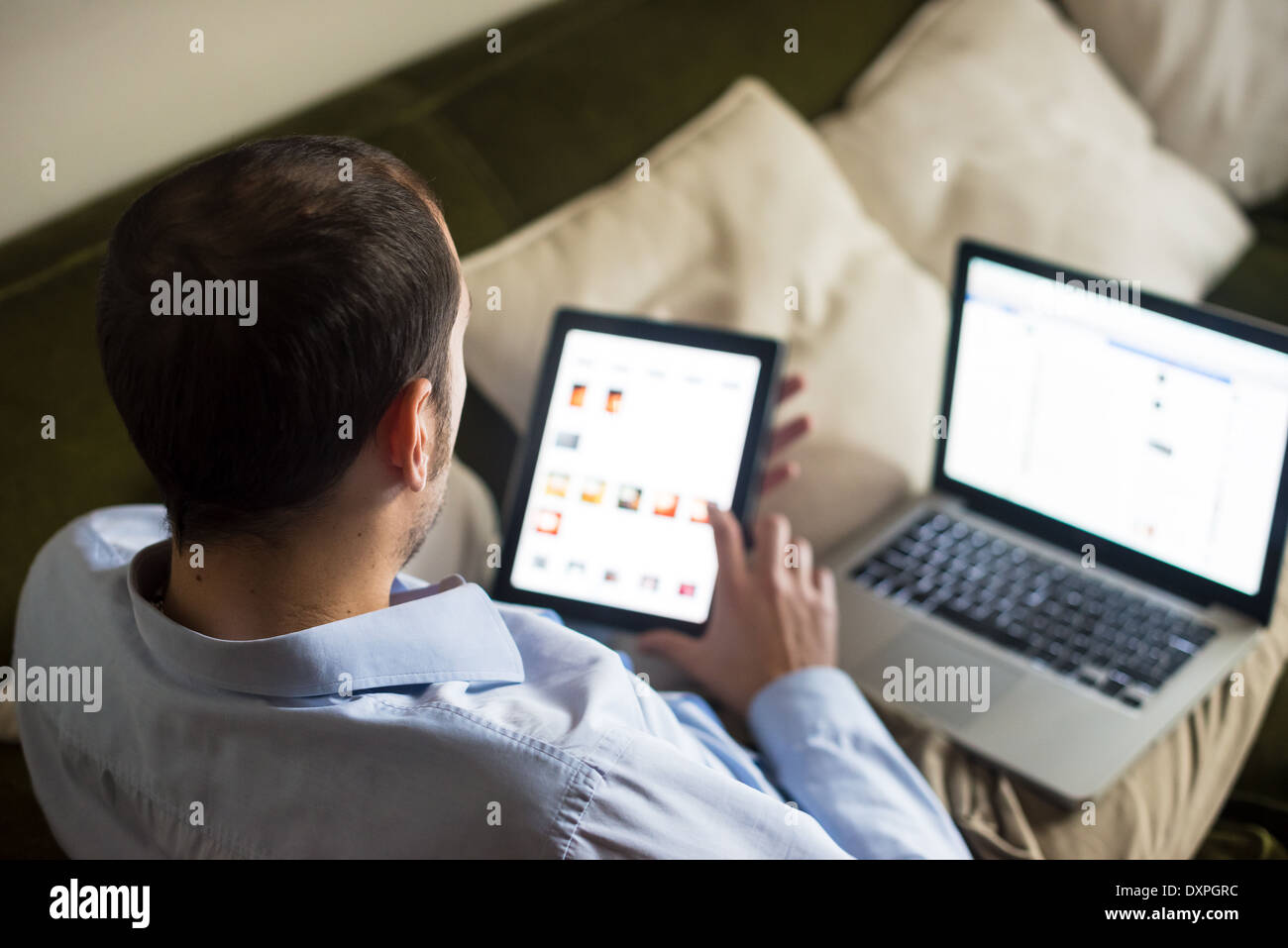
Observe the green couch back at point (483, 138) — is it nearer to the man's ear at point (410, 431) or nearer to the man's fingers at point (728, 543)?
the man's fingers at point (728, 543)

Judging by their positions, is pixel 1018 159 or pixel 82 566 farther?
pixel 1018 159

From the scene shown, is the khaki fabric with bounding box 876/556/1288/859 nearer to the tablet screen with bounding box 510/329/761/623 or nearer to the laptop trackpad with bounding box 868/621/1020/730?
the laptop trackpad with bounding box 868/621/1020/730

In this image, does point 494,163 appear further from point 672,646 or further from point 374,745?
point 374,745

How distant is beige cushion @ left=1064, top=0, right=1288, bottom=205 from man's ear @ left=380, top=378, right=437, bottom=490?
5.57 feet

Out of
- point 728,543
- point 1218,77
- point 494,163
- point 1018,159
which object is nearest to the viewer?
point 728,543

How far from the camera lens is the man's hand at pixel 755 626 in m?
1.07

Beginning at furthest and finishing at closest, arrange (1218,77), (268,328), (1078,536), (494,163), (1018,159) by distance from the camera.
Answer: (1218,77) < (1018,159) < (494,163) < (1078,536) < (268,328)

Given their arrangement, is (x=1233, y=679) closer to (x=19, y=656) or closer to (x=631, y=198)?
(x=631, y=198)

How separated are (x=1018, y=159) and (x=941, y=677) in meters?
0.95

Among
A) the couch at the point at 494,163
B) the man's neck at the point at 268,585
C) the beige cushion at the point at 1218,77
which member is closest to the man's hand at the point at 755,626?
the couch at the point at 494,163

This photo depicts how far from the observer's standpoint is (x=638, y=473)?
A: 1138mm

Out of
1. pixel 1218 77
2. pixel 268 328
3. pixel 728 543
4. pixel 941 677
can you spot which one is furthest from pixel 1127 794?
pixel 1218 77

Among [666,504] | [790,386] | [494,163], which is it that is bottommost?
[666,504]
